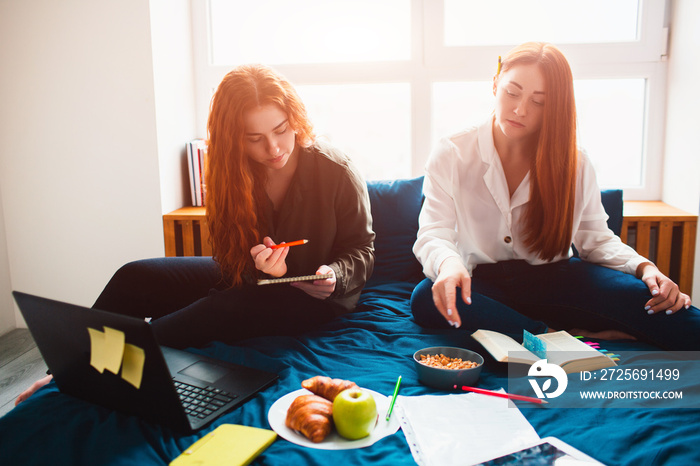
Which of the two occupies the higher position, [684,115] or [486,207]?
[684,115]

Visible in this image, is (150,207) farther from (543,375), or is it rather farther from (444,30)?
(543,375)

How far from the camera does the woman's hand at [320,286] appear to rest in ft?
4.54

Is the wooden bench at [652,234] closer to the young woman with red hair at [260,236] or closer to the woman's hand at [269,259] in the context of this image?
the young woman with red hair at [260,236]

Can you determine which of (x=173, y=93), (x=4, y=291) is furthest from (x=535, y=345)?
(x=4, y=291)

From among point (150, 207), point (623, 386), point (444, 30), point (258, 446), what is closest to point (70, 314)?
point (258, 446)

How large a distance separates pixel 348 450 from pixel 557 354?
581 millimetres

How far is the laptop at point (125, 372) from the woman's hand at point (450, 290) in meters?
0.40

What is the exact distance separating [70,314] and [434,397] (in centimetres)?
70

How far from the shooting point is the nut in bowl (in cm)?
110

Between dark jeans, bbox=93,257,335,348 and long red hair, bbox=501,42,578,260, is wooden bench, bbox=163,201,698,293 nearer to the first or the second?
dark jeans, bbox=93,257,335,348

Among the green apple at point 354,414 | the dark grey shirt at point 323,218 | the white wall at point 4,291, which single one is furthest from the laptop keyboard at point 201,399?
the white wall at point 4,291

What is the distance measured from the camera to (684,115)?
2.22 metres

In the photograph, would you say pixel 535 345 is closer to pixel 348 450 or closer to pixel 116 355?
pixel 348 450

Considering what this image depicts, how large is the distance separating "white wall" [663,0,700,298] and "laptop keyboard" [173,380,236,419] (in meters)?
1.97
